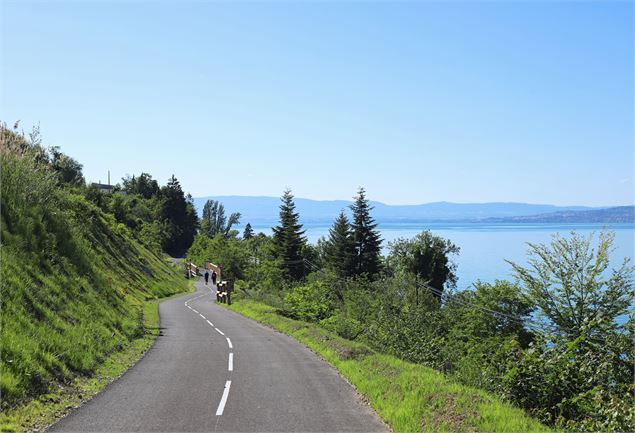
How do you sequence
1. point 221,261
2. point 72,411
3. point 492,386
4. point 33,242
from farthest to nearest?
1. point 221,261
2. point 33,242
3. point 492,386
4. point 72,411

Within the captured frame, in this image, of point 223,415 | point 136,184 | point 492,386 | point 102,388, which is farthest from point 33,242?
point 136,184

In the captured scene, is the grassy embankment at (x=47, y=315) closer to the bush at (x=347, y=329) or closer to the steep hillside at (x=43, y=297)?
the steep hillside at (x=43, y=297)

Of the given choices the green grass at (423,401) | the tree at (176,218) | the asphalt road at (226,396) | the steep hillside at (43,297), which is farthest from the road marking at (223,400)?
the tree at (176,218)

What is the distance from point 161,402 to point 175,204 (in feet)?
455

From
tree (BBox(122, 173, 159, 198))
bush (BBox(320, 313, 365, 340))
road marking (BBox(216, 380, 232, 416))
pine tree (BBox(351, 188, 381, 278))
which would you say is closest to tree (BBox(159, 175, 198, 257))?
tree (BBox(122, 173, 159, 198))

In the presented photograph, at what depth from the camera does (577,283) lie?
22859 millimetres

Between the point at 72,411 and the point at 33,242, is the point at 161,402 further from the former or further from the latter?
the point at 33,242

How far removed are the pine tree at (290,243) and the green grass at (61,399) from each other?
2397 inches

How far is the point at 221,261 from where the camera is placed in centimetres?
7156

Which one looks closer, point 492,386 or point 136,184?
point 492,386

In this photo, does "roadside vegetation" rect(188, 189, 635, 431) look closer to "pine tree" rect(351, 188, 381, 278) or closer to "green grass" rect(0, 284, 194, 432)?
"green grass" rect(0, 284, 194, 432)

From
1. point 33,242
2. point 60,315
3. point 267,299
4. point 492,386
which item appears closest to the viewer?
point 492,386

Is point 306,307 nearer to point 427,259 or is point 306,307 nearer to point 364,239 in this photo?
point 364,239

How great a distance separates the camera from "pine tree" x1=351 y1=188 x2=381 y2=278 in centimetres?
7629
